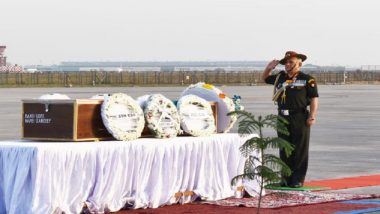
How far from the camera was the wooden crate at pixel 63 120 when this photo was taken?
415 inches

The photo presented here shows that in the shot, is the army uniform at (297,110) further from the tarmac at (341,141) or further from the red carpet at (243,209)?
the red carpet at (243,209)

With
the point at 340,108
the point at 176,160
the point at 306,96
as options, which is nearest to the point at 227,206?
the point at 176,160

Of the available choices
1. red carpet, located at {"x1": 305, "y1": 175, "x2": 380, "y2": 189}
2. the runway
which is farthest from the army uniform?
the runway

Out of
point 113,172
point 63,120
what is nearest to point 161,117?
point 113,172

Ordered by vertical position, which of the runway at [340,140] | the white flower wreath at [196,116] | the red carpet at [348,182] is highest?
the white flower wreath at [196,116]

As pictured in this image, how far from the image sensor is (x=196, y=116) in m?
12.0

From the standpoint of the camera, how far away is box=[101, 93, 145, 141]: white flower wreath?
1081cm

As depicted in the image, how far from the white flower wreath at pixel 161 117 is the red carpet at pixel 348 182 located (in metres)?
2.94

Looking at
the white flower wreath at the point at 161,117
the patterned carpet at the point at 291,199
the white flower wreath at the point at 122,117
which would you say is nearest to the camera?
the white flower wreath at the point at 122,117

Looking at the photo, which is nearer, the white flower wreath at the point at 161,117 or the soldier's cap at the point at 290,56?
the white flower wreath at the point at 161,117

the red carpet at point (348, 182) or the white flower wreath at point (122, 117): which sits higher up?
the white flower wreath at point (122, 117)

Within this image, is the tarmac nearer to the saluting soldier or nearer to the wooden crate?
the saluting soldier

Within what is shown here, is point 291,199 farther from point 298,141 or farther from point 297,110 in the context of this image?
point 297,110

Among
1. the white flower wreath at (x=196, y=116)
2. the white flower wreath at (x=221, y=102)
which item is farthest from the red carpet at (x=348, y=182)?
the white flower wreath at (x=196, y=116)
